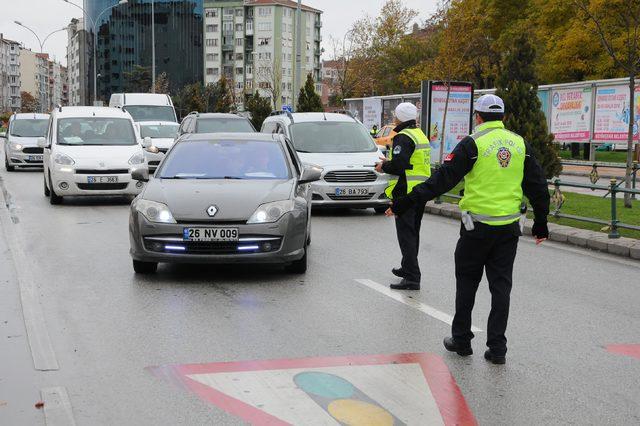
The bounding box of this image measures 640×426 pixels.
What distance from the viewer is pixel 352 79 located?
76688mm

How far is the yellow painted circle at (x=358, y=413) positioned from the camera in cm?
486

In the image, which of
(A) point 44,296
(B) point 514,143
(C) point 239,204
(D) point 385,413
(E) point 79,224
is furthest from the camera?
(E) point 79,224

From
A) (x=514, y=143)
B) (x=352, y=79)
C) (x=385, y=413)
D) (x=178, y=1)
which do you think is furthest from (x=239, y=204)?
(x=178, y=1)

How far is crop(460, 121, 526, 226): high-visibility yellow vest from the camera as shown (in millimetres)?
6180

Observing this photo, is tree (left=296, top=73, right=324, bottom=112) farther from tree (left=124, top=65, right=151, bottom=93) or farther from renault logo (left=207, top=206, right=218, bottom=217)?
tree (left=124, top=65, right=151, bottom=93)

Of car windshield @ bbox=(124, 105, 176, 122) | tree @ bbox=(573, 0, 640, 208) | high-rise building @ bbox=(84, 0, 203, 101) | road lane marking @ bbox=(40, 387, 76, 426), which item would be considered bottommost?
road lane marking @ bbox=(40, 387, 76, 426)

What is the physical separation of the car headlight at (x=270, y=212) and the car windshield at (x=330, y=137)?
7.88 m

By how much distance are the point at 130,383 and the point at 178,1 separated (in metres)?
147

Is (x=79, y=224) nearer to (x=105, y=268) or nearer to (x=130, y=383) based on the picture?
(x=105, y=268)

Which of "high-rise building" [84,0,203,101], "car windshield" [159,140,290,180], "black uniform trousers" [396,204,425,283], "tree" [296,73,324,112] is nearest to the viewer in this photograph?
"black uniform trousers" [396,204,425,283]

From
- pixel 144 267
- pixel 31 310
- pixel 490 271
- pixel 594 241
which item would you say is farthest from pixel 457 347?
pixel 594 241

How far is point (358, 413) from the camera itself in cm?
502

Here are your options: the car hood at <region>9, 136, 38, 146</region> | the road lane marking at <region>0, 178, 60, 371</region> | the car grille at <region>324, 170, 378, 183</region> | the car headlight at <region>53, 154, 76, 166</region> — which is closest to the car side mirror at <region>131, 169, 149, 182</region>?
the road lane marking at <region>0, 178, 60, 371</region>

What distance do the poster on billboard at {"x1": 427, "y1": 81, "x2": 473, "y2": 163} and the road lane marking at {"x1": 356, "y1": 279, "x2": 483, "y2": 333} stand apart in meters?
15.6
